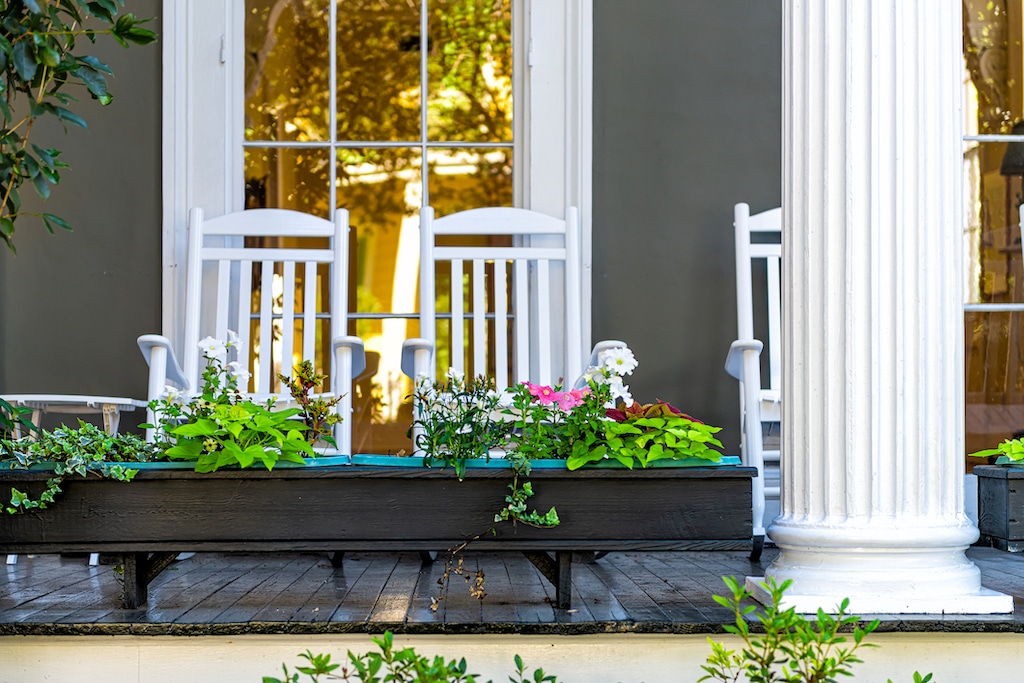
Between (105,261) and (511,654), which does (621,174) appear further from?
(511,654)

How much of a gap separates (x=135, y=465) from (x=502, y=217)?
159cm

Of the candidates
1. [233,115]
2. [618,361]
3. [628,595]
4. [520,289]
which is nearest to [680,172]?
[520,289]

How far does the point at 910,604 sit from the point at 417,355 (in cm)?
122

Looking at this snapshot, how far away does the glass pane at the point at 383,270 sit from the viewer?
3514mm

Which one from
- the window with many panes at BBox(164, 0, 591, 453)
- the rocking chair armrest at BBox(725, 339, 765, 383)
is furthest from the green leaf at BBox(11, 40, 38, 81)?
the rocking chair armrest at BBox(725, 339, 765, 383)

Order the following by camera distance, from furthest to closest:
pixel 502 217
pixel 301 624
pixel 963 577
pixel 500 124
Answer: pixel 500 124 → pixel 502 217 → pixel 963 577 → pixel 301 624

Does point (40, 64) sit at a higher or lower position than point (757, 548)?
higher

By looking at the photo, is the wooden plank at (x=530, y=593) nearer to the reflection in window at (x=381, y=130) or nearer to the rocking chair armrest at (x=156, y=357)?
the reflection in window at (x=381, y=130)

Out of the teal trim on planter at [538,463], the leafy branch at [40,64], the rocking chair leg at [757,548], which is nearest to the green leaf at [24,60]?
the leafy branch at [40,64]

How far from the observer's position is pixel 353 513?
1.94 m

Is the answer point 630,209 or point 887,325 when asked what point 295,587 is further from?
point 630,209

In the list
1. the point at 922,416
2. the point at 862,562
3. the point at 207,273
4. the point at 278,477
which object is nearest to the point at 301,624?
the point at 278,477

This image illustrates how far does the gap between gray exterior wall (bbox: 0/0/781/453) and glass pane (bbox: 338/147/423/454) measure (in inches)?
23.3

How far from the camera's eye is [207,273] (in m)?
3.29
